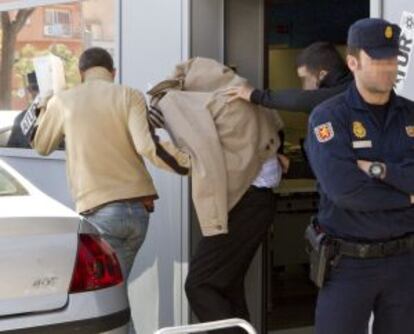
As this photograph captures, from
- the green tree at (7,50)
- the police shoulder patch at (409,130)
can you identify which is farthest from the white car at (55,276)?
the green tree at (7,50)

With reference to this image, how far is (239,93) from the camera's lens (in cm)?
516

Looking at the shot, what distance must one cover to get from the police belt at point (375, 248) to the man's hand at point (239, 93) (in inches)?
58.1

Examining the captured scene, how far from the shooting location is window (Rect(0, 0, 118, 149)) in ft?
23.1

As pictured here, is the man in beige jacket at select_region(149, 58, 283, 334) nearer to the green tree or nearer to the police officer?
the police officer

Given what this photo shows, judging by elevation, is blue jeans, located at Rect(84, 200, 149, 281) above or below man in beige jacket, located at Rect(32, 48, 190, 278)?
below

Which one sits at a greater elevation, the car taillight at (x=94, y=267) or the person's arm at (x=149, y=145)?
the person's arm at (x=149, y=145)

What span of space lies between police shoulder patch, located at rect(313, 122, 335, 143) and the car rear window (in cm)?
185

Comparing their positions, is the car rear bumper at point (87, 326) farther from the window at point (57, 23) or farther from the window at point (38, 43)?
the window at point (57, 23)

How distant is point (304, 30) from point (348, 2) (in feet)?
1.49


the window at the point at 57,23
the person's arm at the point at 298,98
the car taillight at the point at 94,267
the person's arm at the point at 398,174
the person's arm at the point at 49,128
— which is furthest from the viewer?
the window at the point at 57,23

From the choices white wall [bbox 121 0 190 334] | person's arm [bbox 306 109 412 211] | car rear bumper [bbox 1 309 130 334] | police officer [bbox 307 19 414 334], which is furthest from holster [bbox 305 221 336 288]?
white wall [bbox 121 0 190 334]

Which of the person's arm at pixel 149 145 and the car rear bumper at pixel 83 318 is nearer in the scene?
the car rear bumper at pixel 83 318

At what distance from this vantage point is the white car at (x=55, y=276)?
421 cm

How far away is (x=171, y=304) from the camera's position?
624 cm
